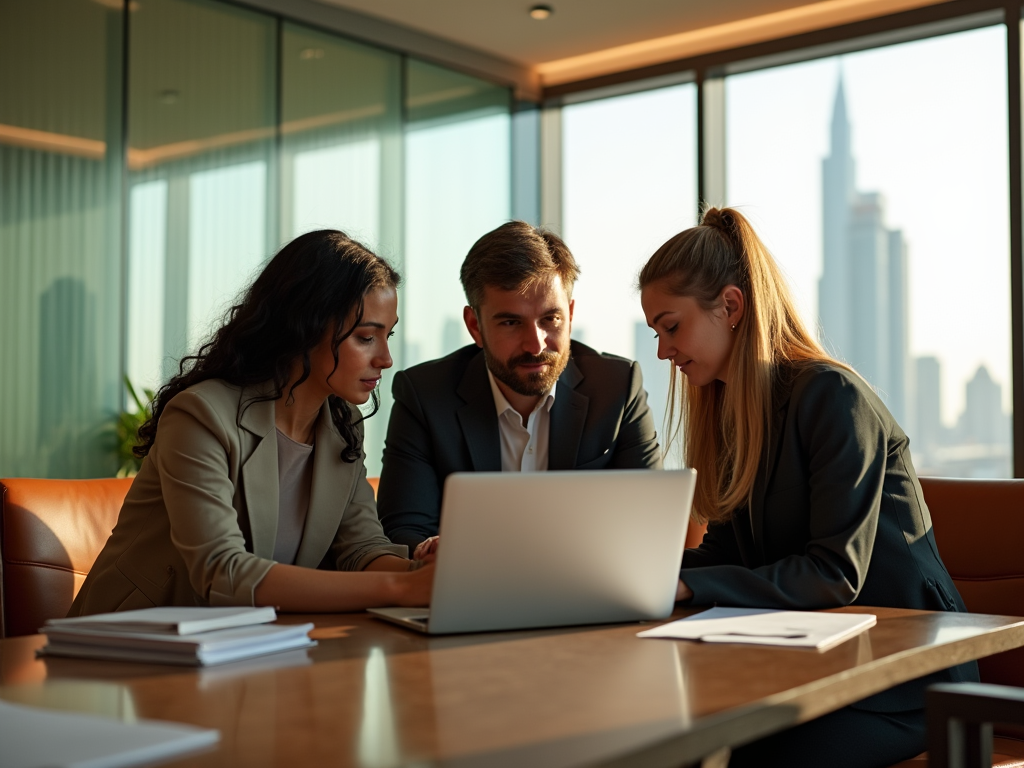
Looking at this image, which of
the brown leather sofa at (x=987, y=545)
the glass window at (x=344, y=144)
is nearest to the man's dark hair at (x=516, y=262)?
the brown leather sofa at (x=987, y=545)

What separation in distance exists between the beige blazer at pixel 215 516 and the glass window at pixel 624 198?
148 inches

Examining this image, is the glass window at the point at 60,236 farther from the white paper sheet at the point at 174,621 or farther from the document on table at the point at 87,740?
the document on table at the point at 87,740

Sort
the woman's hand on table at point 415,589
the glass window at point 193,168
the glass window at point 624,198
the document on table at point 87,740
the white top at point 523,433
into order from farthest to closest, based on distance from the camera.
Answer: the glass window at point 624,198 → the glass window at point 193,168 → the white top at point 523,433 → the woman's hand on table at point 415,589 → the document on table at point 87,740

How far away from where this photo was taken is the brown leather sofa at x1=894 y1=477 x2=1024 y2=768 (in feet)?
6.59

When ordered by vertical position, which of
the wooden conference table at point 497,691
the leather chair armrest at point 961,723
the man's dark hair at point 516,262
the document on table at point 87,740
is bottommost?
the leather chair armrest at point 961,723

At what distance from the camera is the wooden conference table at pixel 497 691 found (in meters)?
0.92

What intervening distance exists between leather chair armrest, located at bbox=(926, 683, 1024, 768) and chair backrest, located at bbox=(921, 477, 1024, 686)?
86 cm

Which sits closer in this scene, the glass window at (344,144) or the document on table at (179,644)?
the document on table at (179,644)

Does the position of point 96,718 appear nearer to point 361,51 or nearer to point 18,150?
point 18,150

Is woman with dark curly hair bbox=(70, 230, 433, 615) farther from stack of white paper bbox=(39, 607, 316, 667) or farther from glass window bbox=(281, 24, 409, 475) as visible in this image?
glass window bbox=(281, 24, 409, 475)

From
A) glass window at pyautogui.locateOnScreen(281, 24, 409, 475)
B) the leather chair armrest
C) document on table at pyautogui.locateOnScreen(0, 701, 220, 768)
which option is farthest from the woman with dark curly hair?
glass window at pyautogui.locateOnScreen(281, 24, 409, 475)

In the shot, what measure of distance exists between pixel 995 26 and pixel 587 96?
2.04 metres

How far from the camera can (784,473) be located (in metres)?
1.83

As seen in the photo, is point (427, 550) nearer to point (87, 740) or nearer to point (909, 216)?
point (87, 740)
